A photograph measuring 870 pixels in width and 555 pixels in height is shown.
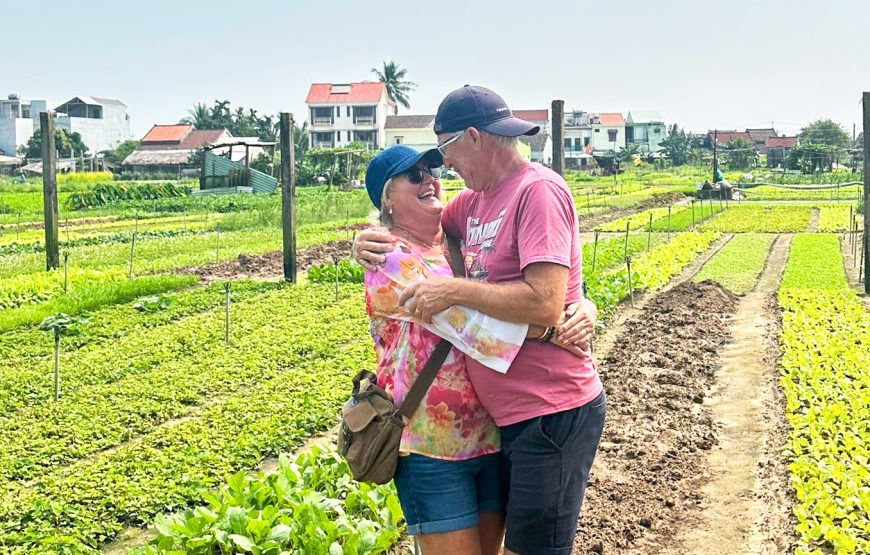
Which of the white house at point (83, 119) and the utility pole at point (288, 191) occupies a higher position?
the white house at point (83, 119)

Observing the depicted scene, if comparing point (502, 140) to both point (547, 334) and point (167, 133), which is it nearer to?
point (547, 334)

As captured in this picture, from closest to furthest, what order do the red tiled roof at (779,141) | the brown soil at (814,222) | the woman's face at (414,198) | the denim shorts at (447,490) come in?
the denim shorts at (447,490), the woman's face at (414,198), the brown soil at (814,222), the red tiled roof at (779,141)

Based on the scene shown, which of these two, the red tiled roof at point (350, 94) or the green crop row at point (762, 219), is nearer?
the green crop row at point (762, 219)

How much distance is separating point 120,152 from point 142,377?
77.6m

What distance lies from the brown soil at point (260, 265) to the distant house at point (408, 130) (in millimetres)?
63373

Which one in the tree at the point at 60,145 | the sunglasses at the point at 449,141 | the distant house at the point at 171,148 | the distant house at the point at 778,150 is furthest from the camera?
the distant house at the point at 778,150

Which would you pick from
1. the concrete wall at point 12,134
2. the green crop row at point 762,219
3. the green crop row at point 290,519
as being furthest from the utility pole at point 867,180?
the concrete wall at point 12,134

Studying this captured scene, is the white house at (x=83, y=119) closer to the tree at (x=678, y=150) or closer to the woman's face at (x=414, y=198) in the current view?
the tree at (x=678, y=150)

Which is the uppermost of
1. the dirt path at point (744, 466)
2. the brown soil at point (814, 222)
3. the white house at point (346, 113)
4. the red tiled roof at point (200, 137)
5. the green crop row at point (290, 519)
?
the white house at point (346, 113)

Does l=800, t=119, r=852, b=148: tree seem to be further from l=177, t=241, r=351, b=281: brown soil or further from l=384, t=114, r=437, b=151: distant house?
l=177, t=241, r=351, b=281: brown soil

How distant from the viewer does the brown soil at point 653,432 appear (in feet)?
17.5

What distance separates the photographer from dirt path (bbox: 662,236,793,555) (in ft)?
17.2

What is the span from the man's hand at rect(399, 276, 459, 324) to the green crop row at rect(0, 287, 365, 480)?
4291 millimetres

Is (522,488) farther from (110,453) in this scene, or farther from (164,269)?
(164,269)
